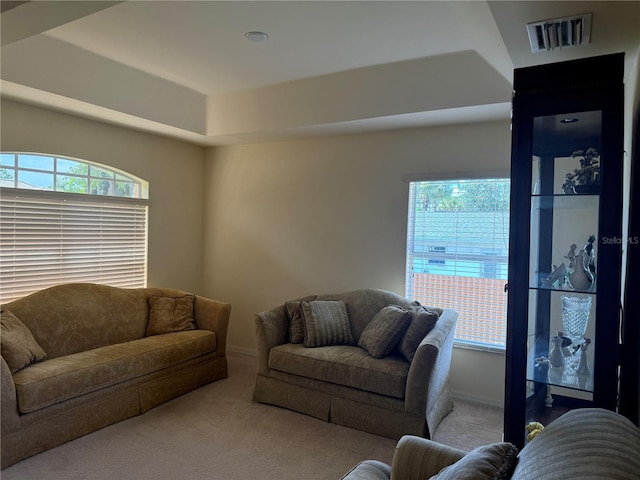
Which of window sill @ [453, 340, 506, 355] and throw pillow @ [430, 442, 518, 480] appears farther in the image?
window sill @ [453, 340, 506, 355]

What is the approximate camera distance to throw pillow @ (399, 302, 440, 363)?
3.10 meters

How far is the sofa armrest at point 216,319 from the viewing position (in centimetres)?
400

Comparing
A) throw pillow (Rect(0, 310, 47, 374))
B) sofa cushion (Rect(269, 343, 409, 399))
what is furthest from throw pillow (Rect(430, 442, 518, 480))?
throw pillow (Rect(0, 310, 47, 374))

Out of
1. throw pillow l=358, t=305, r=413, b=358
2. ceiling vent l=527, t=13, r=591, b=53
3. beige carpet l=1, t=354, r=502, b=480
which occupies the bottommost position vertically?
beige carpet l=1, t=354, r=502, b=480

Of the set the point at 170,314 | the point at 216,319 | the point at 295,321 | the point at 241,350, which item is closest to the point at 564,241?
the point at 295,321

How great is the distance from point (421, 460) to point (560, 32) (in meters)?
1.90

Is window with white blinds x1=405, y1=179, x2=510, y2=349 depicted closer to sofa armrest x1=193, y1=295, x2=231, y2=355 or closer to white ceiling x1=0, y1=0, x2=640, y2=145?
white ceiling x1=0, y1=0, x2=640, y2=145

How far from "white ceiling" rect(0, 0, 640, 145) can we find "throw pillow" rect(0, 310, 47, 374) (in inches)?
Answer: 68.3

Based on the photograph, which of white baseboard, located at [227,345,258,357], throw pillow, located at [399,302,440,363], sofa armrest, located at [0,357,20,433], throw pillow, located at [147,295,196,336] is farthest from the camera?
white baseboard, located at [227,345,258,357]

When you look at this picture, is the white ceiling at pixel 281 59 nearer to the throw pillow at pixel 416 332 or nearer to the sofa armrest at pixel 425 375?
the throw pillow at pixel 416 332

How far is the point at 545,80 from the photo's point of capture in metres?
1.93

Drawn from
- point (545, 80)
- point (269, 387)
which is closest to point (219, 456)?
point (269, 387)

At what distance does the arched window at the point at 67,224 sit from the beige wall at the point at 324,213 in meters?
0.98

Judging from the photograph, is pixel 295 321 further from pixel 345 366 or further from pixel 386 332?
pixel 386 332
